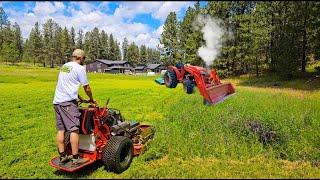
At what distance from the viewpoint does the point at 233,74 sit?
6305 mm

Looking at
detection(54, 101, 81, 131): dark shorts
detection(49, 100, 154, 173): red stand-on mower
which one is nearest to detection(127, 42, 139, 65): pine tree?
detection(49, 100, 154, 173): red stand-on mower

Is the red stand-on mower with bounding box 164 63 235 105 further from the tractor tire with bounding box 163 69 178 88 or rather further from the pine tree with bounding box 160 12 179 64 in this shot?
the pine tree with bounding box 160 12 179 64

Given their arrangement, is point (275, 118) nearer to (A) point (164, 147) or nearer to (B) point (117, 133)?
(A) point (164, 147)

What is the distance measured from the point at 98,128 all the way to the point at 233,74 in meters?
2.88

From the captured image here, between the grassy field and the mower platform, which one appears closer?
the mower platform

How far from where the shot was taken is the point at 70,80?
677 cm

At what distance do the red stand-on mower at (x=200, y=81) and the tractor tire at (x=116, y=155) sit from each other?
Answer: 3.56 meters

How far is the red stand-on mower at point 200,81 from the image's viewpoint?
35.1ft

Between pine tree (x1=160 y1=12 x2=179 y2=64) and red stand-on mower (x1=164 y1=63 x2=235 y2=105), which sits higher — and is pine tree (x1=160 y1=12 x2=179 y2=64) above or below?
above

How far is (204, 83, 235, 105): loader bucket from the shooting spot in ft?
37.7

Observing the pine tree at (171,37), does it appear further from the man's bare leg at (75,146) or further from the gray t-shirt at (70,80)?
Result: the man's bare leg at (75,146)

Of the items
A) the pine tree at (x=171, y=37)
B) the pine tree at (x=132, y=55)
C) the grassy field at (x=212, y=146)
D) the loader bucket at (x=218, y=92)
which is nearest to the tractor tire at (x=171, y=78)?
the grassy field at (x=212, y=146)

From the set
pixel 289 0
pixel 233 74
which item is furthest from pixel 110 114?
pixel 289 0

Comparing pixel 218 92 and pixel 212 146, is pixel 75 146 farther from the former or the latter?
pixel 218 92
